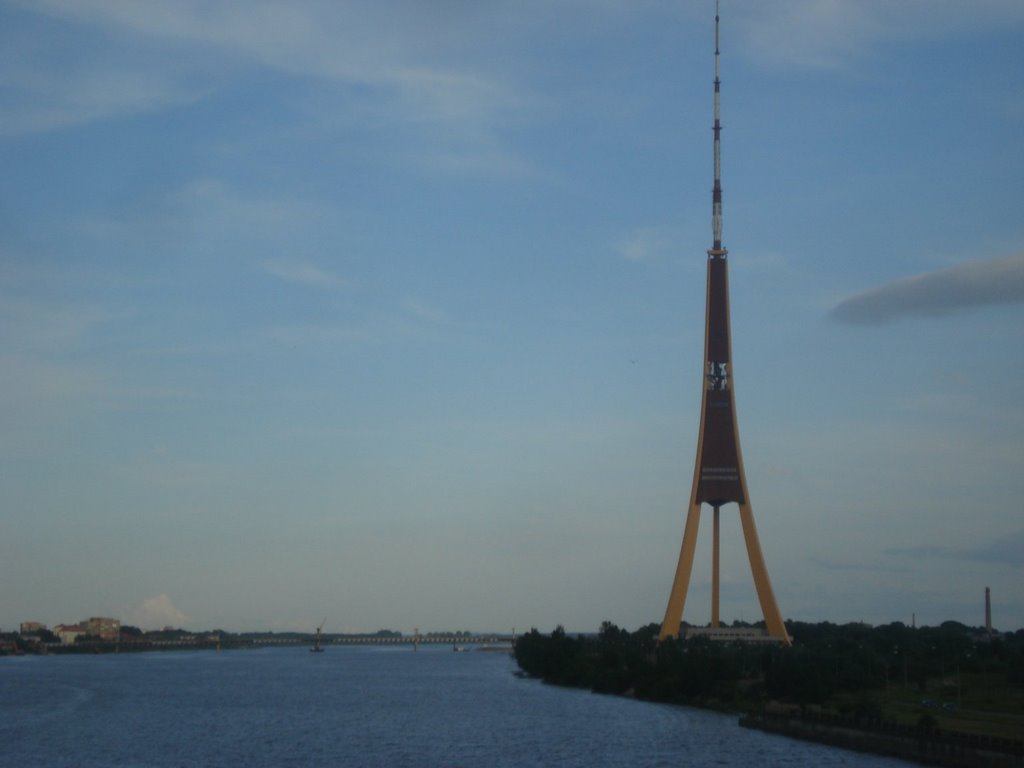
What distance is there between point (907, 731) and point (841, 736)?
2.79 m

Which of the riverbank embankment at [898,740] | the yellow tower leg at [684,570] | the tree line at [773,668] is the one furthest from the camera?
the yellow tower leg at [684,570]

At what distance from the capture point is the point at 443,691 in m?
64.2

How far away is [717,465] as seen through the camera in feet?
206

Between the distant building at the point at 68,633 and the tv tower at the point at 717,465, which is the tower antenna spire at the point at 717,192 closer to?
the tv tower at the point at 717,465

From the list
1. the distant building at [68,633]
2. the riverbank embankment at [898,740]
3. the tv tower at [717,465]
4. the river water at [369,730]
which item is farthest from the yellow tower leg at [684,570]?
the distant building at [68,633]

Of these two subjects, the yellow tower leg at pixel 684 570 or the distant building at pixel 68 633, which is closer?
the yellow tower leg at pixel 684 570

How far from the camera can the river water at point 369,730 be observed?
33.2 meters

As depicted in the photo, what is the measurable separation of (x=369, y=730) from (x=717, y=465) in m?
26.3

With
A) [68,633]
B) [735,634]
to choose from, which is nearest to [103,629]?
[68,633]

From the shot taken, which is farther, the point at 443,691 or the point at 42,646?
the point at 42,646

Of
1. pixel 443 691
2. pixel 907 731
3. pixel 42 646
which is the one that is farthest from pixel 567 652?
pixel 42 646

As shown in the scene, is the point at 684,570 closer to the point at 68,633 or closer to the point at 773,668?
the point at 773,668

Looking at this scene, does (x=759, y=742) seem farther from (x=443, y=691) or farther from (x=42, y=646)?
(x=42, y=646)

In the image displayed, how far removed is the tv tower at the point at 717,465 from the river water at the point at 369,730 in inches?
333
